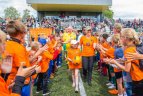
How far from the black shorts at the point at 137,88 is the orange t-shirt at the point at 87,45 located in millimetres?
5484

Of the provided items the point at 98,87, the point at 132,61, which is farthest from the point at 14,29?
the point at 98,87

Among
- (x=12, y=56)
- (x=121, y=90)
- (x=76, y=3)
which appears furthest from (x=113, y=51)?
(x=76, y=3)

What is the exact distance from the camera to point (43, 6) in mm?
50375

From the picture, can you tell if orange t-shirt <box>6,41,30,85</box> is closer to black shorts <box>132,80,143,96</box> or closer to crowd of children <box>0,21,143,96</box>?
crowd of children <box>0,21,143,96</box>

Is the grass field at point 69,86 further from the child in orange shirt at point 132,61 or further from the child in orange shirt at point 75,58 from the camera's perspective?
the child in orange shirt at point 132,61

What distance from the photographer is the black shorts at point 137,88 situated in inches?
213

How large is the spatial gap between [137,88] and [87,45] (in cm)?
573

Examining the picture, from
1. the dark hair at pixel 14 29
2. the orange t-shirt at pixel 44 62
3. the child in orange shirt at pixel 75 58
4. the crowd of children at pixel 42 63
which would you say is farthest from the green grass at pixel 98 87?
the dark hair at pixel 14 29

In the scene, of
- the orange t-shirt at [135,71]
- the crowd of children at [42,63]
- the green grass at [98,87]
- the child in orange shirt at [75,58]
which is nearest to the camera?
the crowd of children at [42,63]

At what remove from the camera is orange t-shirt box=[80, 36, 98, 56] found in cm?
1102

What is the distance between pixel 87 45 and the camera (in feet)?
36.6

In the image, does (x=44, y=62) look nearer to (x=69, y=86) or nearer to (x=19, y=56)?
(x=69, y=86)

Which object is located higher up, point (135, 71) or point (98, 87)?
point (135, 71)

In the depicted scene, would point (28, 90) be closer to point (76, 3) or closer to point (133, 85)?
point (133, 85)
